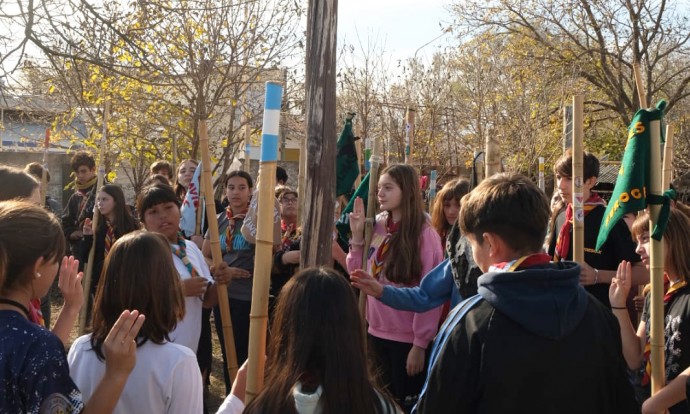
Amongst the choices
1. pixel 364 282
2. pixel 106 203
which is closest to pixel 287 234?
pixel 106 203

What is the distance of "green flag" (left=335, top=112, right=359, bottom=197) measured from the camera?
17.6ft

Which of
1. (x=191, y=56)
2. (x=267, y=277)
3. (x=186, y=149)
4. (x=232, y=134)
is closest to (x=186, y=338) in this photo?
(x=267, y=277)

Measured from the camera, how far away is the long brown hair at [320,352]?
223 centimetres

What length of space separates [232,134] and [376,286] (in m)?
8.60

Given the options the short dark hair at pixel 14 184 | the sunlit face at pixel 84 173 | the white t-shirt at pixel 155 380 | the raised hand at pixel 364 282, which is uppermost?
the sunlit face at pixel 84 173

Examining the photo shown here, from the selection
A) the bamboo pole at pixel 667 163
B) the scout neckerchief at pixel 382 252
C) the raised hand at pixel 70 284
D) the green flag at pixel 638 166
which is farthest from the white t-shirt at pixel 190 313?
the bamboo pole at pixel 667 163

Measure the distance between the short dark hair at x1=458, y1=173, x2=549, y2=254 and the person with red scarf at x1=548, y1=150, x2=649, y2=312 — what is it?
1.97 m

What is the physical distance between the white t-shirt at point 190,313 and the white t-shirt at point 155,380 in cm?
158

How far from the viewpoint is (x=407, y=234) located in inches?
183

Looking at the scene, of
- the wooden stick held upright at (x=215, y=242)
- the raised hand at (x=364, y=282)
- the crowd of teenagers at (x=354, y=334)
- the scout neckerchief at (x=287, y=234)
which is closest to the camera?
the crowd of teenagers at (x=354, y=334)

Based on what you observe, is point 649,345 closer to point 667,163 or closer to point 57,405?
point 667,163

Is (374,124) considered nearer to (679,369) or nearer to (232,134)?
(232,134)

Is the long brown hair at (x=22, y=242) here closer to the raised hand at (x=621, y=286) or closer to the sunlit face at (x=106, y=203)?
the raised hand at (x=621, y=286)

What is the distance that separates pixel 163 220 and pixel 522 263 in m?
3.06
